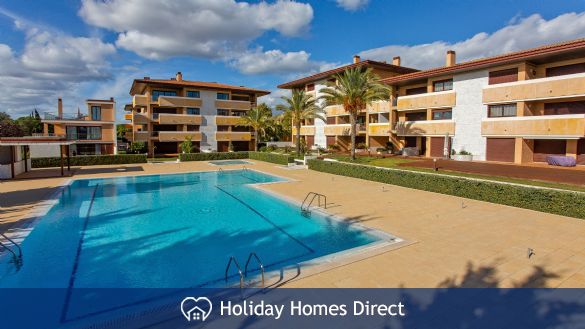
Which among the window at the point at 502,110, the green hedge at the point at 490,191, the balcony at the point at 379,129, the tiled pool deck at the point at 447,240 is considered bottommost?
the tiled pool deck at the point at 447,240

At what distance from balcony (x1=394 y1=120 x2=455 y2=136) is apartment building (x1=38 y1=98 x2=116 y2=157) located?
123ft

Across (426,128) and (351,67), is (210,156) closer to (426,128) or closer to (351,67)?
(351,67)

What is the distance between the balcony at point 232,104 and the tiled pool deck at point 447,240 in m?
33.4

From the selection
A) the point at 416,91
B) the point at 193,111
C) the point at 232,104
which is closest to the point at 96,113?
the point at 193,111

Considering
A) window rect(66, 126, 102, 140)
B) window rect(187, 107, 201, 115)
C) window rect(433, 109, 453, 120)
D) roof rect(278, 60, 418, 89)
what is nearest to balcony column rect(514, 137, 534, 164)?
window rect(433, 109, 453, 120)

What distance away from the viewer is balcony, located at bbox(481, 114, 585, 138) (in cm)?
2341

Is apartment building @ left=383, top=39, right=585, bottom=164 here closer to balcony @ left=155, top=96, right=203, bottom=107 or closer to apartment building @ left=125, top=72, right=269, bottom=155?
apartment building @ left=125, top=72, right=269, bottom=155

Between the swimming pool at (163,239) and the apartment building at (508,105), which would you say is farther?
the apartment building at (508,105)

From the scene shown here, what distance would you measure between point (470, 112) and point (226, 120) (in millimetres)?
35740

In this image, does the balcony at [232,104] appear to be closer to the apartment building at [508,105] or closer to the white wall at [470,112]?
the apartment building at [508,105]

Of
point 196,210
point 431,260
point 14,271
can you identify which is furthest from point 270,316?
point 196,210

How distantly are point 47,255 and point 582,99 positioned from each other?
34.9 meters

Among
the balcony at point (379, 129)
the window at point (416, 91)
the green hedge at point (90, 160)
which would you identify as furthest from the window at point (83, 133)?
the window at point (416, 91)

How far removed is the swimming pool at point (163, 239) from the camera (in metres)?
10.1
